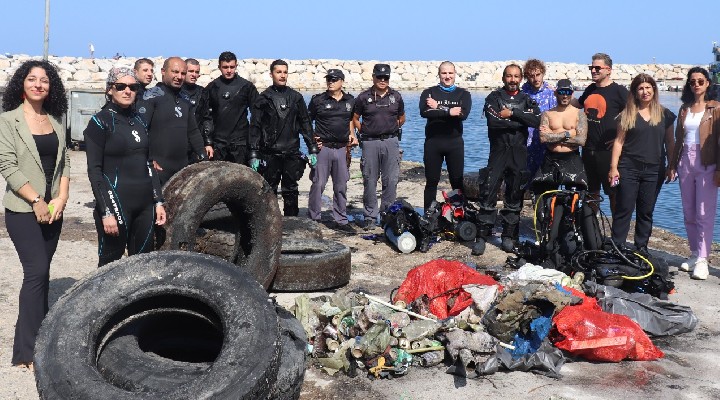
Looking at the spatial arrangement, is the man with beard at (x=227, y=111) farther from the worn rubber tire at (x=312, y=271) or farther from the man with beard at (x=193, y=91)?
the worn rubber tire at (x=312, y=271)

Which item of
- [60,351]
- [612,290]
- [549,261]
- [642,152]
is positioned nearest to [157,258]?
[60,351]

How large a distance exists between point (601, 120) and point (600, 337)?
373cm

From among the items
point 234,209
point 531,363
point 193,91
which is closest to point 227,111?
point 193,91

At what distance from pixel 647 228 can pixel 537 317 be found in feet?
10.6

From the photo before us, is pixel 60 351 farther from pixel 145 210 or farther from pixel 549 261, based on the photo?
pixel 549 261

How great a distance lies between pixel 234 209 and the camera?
7.20 m

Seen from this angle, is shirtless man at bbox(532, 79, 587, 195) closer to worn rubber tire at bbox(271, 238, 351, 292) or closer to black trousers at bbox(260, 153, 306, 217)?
worn rubber tire at bbox(271, 238, 351, 292)

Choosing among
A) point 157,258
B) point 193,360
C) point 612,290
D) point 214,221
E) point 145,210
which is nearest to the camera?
point 157,258

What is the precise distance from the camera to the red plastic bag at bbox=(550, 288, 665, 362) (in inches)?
229

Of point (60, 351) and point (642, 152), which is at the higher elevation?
point (642, 152)

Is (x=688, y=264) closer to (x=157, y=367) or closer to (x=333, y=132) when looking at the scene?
(x=333, y=132)

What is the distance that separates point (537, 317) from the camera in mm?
6055

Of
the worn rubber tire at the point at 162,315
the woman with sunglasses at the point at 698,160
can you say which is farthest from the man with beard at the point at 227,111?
the woman with sunglasses at the point at 698,160

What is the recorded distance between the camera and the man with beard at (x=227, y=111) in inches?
369
